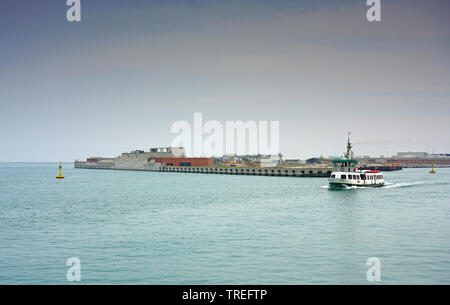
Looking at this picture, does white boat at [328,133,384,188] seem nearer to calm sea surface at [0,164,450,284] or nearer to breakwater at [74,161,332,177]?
calm sea surface at [0,164,450,284]

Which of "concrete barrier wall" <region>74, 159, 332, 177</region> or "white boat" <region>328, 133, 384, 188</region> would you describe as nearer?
"white boat" <region>328, 133, 384, 188</region>

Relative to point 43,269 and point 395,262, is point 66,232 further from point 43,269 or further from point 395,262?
point 395,262

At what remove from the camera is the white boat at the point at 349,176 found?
6894 centimetres

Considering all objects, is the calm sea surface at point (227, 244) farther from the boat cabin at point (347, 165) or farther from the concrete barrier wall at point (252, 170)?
the concrete barrier wall at point (252, 170)

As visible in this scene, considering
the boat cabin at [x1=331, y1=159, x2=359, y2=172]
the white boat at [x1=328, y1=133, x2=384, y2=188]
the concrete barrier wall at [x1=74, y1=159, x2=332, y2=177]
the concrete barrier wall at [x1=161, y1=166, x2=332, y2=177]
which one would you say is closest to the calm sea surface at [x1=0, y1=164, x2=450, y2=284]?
the white boat at [x1=328, y1=133, x2=384, y2=188]

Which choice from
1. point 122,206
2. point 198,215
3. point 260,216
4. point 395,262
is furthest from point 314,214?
point 122,206

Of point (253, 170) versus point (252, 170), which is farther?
point (252, 170)

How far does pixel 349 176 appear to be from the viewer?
70.8 meters

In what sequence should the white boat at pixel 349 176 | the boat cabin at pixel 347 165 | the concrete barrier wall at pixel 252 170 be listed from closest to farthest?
the white boat at pixel 349 176
the boat cabin at pixel 347 165
the concrete barrier wall at pixel 252 170

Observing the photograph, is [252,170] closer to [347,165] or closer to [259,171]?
[259,171]

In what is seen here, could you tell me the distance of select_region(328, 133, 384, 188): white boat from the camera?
6894 centimetres

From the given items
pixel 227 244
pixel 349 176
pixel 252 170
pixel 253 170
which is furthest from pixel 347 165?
pixel 252 170

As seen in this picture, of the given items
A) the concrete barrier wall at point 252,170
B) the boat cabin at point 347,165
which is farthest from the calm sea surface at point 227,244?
the concrete barrier wall at point 252,170
